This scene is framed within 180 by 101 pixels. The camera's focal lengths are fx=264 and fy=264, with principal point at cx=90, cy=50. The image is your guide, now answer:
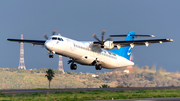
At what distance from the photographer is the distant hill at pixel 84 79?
6925cm

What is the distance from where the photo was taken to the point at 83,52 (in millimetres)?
34156

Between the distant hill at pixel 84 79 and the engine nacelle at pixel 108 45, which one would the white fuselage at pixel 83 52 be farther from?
the distant hill at pixel 84 79

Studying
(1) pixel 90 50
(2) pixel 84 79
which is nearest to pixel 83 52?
(1) pixel 90 50

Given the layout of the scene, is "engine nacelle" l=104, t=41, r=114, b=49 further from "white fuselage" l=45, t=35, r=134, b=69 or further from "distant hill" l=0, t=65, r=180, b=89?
"distant hill" l=0, t=65, r=180, b=89

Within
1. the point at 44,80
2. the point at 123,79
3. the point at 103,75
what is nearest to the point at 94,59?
the point at 123,79

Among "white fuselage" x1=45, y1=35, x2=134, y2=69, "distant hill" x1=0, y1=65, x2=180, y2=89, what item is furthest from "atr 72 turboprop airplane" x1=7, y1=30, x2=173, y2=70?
"distant hill" x1=0, y1=65, x2=180, y2=89

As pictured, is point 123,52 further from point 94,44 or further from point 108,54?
point 94,44

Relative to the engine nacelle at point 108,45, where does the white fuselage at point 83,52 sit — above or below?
below

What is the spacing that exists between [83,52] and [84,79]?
67789mm

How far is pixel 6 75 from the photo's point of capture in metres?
128

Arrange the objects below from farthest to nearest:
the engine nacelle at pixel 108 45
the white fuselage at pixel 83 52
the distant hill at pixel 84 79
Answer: the distant hill at pixel 84 79, the engine nacelle at pixel 108 45, the white fuselage at pixel 83 52

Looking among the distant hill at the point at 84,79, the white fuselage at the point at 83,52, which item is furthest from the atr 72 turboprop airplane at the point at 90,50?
the distant hill at the point at 84,79

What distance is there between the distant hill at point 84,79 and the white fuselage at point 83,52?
78.4ft

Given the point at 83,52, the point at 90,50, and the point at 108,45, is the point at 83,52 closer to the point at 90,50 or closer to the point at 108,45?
the point at 90,50
